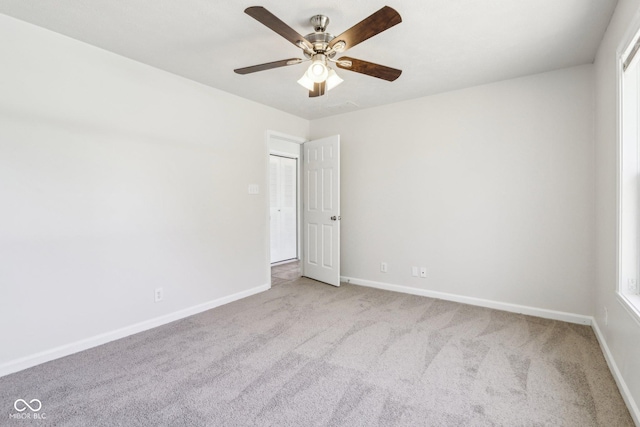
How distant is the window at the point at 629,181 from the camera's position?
6.05 ft

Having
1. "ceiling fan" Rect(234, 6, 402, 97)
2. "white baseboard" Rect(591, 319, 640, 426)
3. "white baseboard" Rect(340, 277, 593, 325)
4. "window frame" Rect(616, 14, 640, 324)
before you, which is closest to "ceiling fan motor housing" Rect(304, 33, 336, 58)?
"ceiling fan" Rect(234, 6, 402, 97)

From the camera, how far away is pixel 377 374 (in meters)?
2.04

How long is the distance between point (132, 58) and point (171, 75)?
1.18ft

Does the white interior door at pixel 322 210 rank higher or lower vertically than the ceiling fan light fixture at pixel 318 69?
lower

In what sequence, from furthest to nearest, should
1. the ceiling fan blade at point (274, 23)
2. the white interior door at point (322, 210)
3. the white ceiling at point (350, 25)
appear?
the white interior door at point (322, 210) < the white ceiling at point (350, 25) < the ceiling fan blade at point (274, 23)

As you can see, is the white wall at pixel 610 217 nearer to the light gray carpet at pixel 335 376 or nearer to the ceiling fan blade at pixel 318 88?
the light gray carpet at pixel 335 376

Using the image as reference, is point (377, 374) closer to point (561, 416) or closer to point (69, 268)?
point (561, 416)

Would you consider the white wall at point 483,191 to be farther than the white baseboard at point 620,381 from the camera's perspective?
Yes

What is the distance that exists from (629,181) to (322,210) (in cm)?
309

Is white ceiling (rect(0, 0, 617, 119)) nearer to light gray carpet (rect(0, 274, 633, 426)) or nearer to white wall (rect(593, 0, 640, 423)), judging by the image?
white wall (rect(593, 0, 640, 423))

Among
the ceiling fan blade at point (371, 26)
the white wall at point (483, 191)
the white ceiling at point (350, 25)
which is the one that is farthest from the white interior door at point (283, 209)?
the ceiling fan blade at point (371, 26)

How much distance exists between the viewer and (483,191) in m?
3.28

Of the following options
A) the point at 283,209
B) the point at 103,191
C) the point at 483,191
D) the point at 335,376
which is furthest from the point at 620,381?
the point at 283,209

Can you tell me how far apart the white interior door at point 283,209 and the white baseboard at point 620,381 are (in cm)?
458
